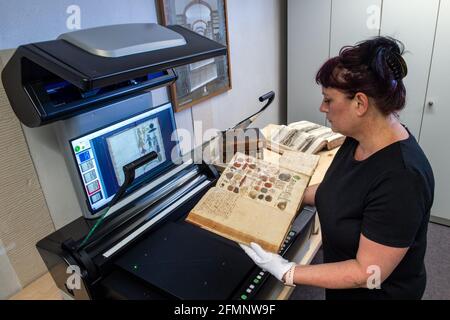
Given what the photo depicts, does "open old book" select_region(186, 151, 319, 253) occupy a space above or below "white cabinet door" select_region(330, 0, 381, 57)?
below

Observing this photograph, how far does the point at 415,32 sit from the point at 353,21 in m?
0.38

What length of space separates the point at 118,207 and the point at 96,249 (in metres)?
0.17

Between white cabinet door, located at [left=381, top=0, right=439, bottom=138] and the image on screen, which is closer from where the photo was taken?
Result: the image on screen

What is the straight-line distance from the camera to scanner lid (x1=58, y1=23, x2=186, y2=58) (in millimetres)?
758

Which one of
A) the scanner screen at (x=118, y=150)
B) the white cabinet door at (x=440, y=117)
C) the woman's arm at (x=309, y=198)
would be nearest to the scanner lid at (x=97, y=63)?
the scanner screen at (x=118, y=150)

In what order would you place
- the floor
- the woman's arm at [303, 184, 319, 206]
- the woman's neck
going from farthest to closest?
the floor
the woman's arm at [303, 184, 319, 206]
the woman's neck

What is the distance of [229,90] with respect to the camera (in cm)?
200

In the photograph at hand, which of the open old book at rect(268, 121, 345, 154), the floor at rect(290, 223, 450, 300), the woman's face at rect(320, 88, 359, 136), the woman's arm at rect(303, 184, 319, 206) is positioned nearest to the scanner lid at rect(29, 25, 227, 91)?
the woman's face at rect(320, 88, 359, 136)

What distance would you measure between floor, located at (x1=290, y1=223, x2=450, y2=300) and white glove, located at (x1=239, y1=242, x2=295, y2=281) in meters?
1.14

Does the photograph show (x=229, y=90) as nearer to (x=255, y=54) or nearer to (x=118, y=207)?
(x=255, y=54)

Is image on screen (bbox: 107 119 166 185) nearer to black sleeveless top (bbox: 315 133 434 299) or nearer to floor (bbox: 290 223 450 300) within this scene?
black sleeveless top (bbox: 315 133 434 299)

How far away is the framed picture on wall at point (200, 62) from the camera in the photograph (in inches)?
59.9
